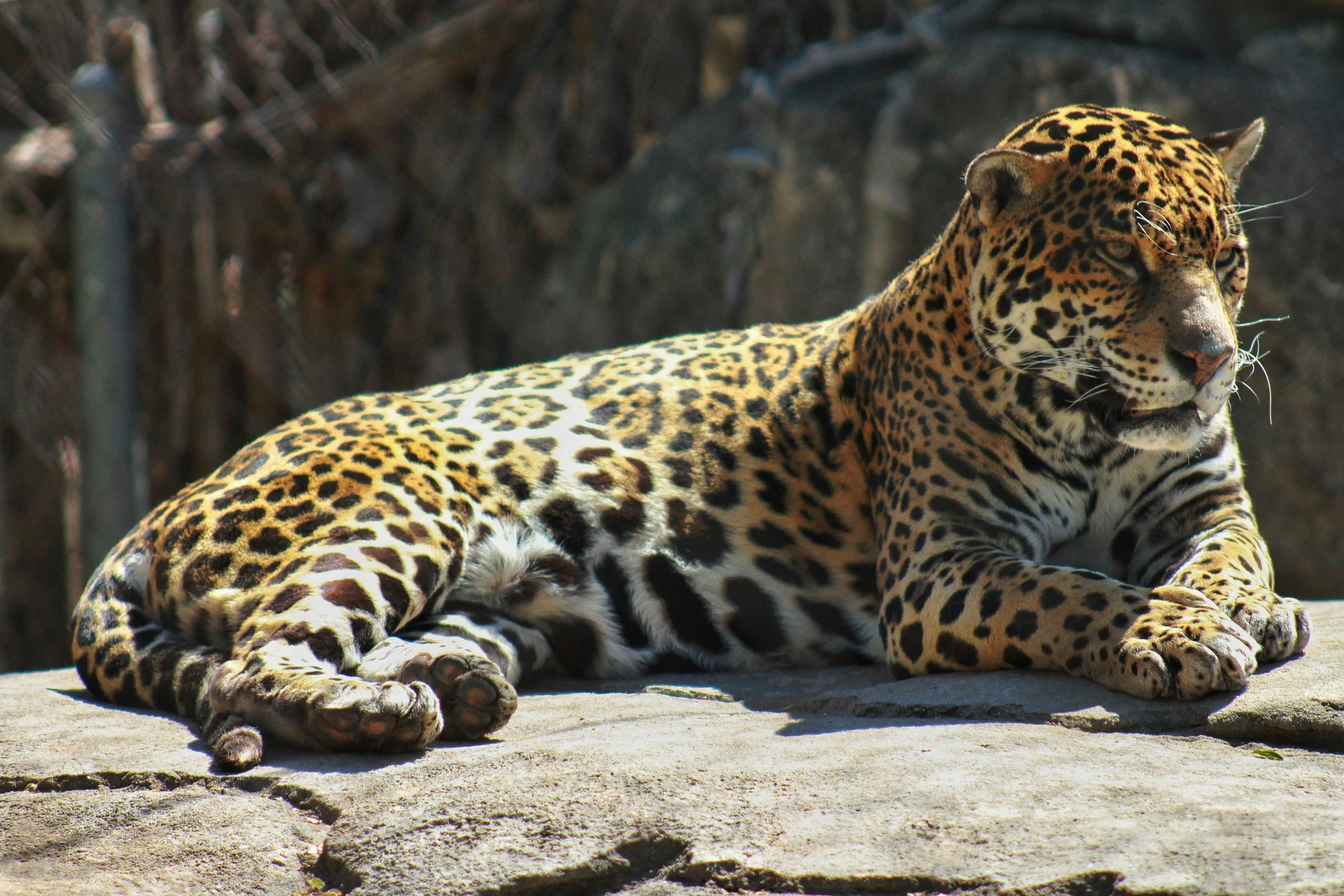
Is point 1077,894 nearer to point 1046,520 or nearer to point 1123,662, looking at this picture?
point 1123,662

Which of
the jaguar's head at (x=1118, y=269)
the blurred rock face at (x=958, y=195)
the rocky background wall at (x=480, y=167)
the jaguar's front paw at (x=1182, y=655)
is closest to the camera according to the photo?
the jaguar's front paw at (x=1182, y=655)

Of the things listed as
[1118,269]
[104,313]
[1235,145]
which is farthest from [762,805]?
[104,313]

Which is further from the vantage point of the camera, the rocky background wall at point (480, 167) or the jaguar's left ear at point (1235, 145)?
the rocky background wall at point (480, 167)

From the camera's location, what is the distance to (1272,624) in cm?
454

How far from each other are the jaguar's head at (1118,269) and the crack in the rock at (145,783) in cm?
307

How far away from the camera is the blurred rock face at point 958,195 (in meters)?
7.98

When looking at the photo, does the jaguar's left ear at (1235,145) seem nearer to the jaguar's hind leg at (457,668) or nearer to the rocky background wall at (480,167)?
the rocky background wall at (480,167)

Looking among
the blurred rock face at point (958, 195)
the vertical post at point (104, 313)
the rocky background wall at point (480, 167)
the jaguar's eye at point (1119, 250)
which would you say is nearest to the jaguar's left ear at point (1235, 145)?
the jaguar's eye at point (1119, 250)

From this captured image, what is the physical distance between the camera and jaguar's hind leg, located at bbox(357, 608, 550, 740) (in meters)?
4.50

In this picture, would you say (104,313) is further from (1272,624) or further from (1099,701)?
(1272,624)

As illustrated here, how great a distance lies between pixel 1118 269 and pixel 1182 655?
148 cm

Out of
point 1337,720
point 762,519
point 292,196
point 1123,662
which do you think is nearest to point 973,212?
point 762,519

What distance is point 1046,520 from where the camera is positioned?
5590 millimetres

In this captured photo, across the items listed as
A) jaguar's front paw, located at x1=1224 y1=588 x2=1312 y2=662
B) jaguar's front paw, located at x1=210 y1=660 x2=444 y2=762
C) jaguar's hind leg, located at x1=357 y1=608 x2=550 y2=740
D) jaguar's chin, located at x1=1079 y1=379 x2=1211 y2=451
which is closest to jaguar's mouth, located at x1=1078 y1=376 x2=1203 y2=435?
jaguar's chin, located at x1=1079 y1=379 x2=1211 y2=451
